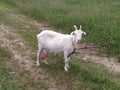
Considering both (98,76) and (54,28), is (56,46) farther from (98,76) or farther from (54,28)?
(54,28)

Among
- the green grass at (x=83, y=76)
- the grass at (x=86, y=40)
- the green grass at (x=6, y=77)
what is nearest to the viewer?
the green grass at (x=6, y=77)

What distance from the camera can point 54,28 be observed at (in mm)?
14461

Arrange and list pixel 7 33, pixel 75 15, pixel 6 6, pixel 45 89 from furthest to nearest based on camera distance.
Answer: pixel 6 6, pixel 75 15, pixel 7 33, pixel 45 89

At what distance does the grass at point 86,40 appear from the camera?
871 centimetres

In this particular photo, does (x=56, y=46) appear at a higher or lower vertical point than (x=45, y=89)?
higher

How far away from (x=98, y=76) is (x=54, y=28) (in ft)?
19.2

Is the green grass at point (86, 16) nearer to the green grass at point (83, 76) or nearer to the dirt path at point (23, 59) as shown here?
the dirt path at point (23, 59)

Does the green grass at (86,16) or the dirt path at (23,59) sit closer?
the dirt path at (23,59)

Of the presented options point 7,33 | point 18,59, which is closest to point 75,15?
point 7,33

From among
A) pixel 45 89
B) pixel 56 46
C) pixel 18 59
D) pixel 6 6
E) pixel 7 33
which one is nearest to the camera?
pixel 45 89

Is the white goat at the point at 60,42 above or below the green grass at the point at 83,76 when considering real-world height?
above

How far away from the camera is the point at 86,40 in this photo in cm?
1227

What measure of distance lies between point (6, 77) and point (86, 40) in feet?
13.9

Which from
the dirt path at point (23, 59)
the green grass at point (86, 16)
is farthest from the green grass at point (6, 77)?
the green grass at point (86, 16)
